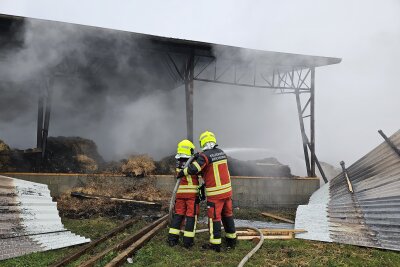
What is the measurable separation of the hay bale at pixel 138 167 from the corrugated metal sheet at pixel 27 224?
9.49 ft

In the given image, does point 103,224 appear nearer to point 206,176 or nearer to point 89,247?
point 89,247

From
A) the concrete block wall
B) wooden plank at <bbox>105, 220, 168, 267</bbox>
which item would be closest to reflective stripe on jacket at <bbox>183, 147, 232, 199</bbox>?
wooden plank at <bbox>105, 220, 168, 267</bbox>

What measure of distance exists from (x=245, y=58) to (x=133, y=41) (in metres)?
3.88

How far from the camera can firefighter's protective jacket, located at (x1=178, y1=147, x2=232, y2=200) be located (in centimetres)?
502

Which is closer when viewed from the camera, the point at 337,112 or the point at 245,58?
the point at 245,58

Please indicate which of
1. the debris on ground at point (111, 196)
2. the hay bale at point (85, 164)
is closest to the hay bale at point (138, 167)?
the debris on ground at point (111, 196)

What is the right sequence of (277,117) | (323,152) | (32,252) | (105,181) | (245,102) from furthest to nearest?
(323,152) < (277,117) < (245,102) < (105,181) < (32,252)

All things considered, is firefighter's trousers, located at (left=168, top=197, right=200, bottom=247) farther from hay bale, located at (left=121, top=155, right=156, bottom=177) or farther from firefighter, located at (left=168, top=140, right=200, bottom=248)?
hay bale, located at (left=121, top=155, right=156, bottom=177)

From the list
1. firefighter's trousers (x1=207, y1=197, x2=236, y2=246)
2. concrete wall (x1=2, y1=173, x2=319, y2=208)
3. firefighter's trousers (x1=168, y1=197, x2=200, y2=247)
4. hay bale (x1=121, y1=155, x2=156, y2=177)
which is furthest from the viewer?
concrete wall (x1=2, y1=173, x2=319, y2=208)

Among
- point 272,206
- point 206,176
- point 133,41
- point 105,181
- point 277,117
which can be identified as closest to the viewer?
point 206,176

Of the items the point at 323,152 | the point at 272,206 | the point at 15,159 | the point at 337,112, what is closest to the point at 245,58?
the point at 272,206

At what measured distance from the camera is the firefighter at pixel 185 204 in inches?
203

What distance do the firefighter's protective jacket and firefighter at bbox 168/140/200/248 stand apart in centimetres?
26

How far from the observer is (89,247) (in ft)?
15.4
